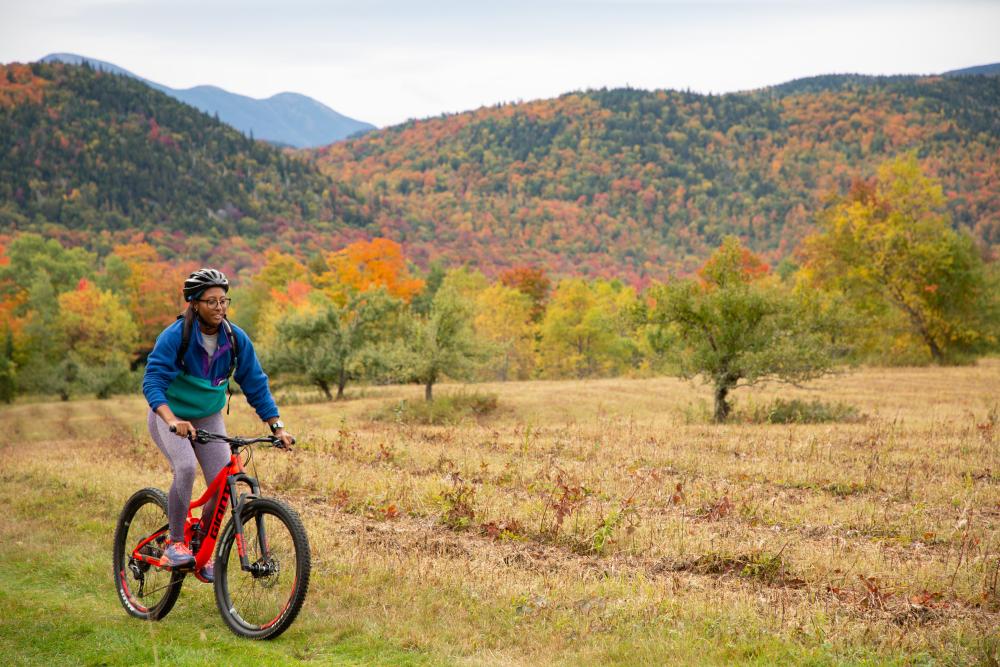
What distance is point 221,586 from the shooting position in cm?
618

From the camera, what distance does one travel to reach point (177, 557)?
635 centimetres

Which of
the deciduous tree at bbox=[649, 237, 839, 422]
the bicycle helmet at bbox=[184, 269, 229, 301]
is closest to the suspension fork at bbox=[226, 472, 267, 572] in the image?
the bicycle helmet at bbox=[184, 269, 229, 301]

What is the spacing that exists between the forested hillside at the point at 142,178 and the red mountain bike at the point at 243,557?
13275cm

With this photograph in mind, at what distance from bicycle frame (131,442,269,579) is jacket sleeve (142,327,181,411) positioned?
69cm

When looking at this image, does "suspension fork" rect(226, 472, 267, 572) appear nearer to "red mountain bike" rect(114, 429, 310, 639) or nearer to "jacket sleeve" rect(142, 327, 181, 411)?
"red mountain bike" rect(114, 429, 310, 639)

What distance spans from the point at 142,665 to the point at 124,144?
195567mm

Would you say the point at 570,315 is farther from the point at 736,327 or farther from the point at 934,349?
the point at 736,327

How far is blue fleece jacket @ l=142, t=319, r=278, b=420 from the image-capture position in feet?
19.8

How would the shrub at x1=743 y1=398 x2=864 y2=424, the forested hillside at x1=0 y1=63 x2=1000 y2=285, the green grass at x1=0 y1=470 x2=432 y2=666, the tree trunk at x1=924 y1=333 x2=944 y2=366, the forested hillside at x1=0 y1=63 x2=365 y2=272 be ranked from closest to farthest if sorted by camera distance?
the green grass at x1=0 y1=470 x2=432 y2=666
the shrub at x1=743 y1=398 x2=864 y2=424
the tree trunk at x1=924 y1=333 x2=944 y2=366
the forested hillside at x1=0 y1=63 x2=365 y2=272
the forested hillside at x1=0 y1=63 x2=1000 y2=285

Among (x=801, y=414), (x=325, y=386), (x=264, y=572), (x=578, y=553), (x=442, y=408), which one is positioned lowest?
(x=325, y=386)

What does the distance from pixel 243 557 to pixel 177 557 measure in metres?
0.76

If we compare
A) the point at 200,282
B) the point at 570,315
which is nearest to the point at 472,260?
the point at 570,315

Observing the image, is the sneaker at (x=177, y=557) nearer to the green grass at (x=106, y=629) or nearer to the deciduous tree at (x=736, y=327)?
the green grass at (x=106, y=629)

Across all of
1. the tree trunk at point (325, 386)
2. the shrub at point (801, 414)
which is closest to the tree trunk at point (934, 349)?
the shrub at point (801, 414)
